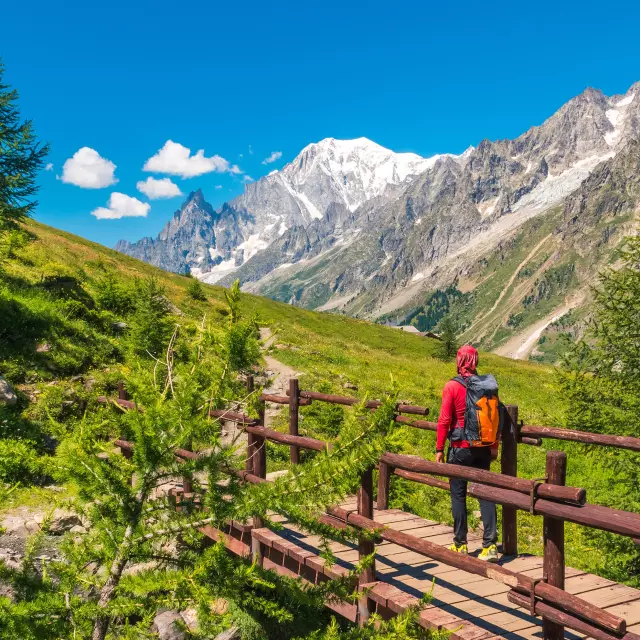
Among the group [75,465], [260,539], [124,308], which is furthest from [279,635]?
[124,308]

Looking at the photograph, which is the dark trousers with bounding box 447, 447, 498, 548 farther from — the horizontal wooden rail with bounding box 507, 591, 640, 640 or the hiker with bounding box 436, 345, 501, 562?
Result: the horizontal wooden rail with bounding box 507, 591, 640, 640

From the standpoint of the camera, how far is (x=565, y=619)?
474cm

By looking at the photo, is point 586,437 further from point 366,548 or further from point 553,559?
point 366,548

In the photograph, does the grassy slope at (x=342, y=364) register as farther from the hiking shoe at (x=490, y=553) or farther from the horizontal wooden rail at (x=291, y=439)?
the hiking shoe at (x=490, y=553)

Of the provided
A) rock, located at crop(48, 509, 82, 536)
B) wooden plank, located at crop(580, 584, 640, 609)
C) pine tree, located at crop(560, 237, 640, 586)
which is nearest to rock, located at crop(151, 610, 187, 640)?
rock, located at crop(48, 509, 82, 536)

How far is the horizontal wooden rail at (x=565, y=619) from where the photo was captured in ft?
14.8

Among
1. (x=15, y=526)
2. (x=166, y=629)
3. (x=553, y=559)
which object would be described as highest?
(x=553, y=559)

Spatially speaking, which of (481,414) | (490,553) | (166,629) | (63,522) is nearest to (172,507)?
(481,414)

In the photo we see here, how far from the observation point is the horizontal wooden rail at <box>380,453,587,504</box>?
4668mm

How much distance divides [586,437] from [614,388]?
15.7ft

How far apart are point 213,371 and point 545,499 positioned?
356 cm

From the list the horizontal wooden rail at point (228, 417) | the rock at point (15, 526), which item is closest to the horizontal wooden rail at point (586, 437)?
the horizontal wooden rail at point (228, 417)

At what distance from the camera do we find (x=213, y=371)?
18.7 ft

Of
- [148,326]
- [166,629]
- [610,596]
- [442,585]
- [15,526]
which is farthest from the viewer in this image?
[148,326]
